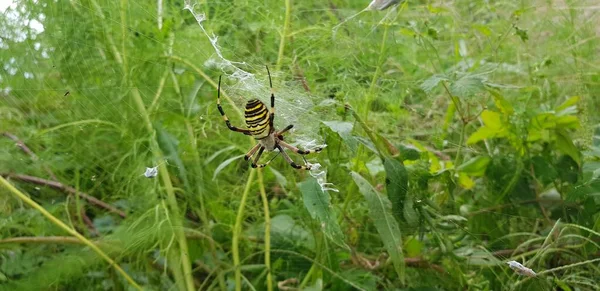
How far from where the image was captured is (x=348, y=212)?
151 cm

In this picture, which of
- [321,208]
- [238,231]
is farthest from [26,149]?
[321,208]

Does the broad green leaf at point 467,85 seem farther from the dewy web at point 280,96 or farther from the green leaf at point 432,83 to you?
the dewy web at point 280,96

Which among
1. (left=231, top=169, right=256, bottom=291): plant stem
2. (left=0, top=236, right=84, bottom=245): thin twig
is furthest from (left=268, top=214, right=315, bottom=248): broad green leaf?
(left=0, top=236, right=84, bottom=245): thin twig

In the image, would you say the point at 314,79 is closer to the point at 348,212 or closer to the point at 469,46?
the point at 348,212

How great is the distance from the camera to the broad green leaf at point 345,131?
1.10 metres

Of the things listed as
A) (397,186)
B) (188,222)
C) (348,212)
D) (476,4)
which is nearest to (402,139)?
(348,212)

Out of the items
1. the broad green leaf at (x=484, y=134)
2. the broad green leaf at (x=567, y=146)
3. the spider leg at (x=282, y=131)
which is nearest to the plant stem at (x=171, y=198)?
the spider leg at (x=282, y=131)

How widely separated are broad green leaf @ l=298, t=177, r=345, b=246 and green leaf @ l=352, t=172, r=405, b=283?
0.23ft

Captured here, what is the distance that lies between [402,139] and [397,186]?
1.07 feet

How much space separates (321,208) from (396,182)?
149 millimetres

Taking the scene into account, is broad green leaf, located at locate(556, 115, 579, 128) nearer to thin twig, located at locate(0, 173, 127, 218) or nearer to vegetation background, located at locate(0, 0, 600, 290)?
vegetation background, located at locate(0, 0, 600, 290)

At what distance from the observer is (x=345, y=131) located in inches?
43.6

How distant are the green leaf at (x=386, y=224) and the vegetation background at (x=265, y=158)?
0.01m

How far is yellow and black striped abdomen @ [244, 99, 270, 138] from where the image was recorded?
1.24 meters
